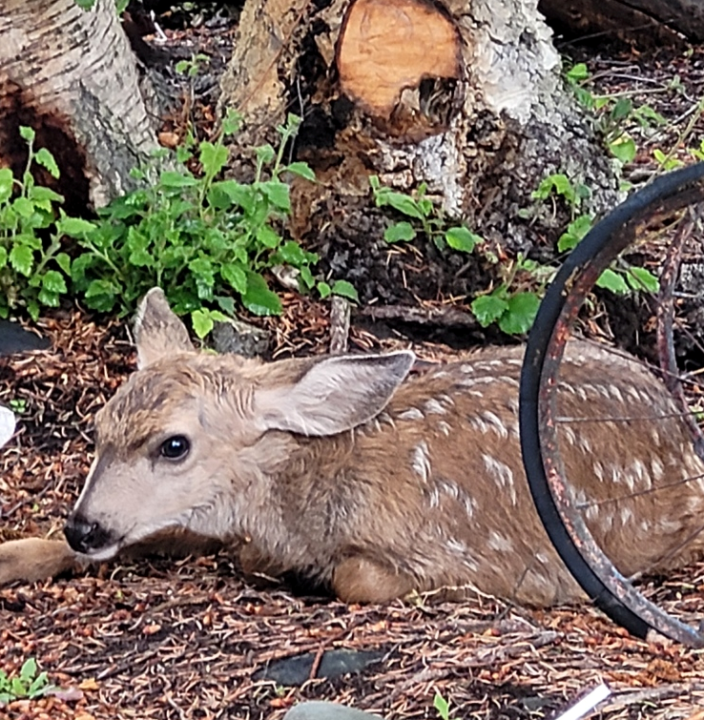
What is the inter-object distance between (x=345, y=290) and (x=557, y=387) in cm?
232

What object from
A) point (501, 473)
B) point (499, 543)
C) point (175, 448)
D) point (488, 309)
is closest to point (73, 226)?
point (175, 448)

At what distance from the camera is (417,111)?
21.0 feet

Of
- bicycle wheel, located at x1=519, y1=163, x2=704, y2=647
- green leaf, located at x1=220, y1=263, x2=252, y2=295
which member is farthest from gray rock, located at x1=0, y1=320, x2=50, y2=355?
bicycle wheel, located at x1=519, y1=163, x2=704, y2=647

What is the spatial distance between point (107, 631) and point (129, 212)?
2349 millimetres

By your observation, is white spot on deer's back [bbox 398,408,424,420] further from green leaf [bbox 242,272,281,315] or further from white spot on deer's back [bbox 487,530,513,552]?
green leaf [bbox 242,272,281,315]

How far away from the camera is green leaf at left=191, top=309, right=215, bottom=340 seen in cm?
588

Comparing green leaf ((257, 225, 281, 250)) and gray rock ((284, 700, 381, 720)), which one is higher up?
green leaf ((257, 225, 281, 250))

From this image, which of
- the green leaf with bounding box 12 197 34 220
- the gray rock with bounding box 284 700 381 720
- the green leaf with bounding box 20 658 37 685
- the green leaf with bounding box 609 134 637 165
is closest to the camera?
the gray rock with bounding box 284 700 381 720

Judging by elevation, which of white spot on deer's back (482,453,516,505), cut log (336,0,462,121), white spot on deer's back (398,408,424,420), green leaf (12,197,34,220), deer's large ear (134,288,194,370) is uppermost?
cut log (336,0,462,121)

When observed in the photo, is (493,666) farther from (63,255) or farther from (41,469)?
(63,255)

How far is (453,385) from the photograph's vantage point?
201 inches

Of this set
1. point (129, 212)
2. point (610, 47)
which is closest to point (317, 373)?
point (129, 212)

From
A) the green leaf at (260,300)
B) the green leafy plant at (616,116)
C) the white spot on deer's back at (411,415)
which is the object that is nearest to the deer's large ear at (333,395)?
the white spot on deer's back at (411,415)

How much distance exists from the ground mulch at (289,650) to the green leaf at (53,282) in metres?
1.14
